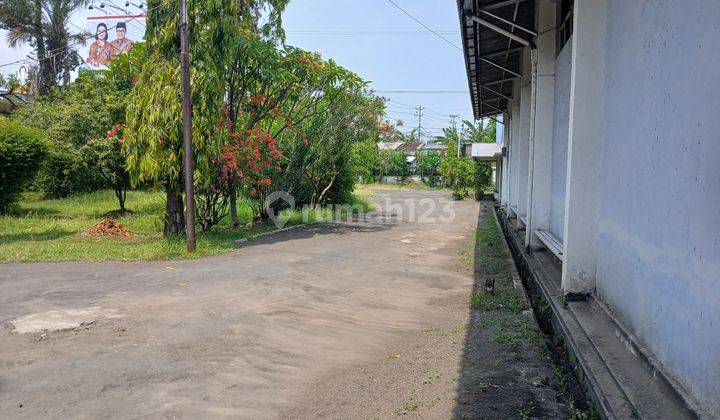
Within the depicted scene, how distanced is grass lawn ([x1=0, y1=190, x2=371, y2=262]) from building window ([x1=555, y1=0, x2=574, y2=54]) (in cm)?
739

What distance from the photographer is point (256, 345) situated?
17.4 ft

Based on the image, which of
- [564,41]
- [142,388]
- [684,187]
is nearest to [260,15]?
[564,41]

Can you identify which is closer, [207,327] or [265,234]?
[207,327]

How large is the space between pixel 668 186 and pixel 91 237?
40.9ft

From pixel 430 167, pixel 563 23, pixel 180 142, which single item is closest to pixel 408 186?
pixel 430 167

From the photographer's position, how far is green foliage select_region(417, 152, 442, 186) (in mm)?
54094

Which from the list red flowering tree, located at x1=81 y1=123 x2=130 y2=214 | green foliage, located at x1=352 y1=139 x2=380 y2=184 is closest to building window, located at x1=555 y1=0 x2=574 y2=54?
red flowering tree, located at x1=81 y1=123 x2=130 y2=214

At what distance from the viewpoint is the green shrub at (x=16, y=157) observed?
1595 cm

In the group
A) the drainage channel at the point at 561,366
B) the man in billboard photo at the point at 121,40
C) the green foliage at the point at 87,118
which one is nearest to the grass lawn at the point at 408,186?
the man in billboard photo at the point at 121,40

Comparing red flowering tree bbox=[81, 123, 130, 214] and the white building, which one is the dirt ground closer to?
the white building

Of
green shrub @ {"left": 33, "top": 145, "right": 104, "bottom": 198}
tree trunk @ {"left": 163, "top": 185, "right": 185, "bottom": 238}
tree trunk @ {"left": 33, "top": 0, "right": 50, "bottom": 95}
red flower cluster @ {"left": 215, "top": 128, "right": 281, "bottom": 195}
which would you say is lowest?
tree trunk @ {"left": 163, "top": 185, "right": 185, "bottom": 238}

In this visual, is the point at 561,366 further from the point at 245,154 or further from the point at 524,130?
the point at 245,154

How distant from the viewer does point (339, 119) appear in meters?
18.6

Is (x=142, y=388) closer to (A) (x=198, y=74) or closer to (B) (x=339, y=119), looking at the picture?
(A) (x=198, y=74)
